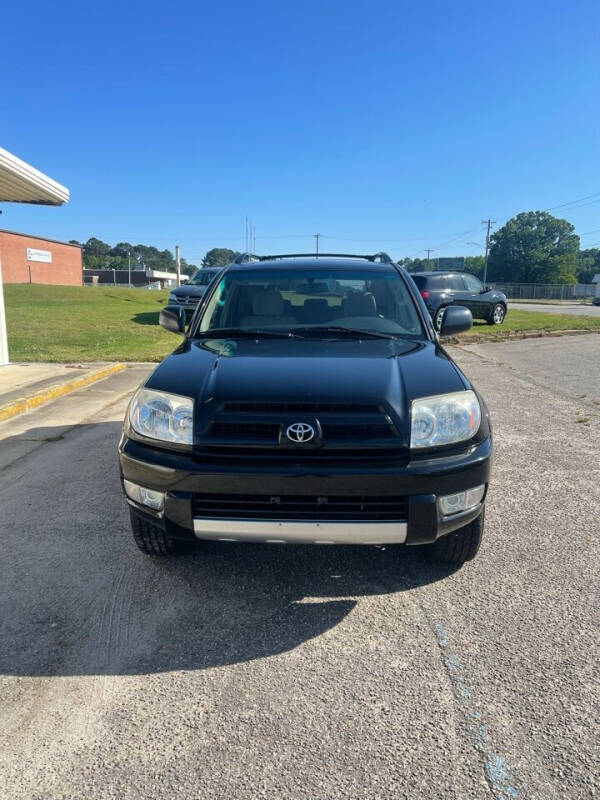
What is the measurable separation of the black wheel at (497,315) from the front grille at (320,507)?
16.4m

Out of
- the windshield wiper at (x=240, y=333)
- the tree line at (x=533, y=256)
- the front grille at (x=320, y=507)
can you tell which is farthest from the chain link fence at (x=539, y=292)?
the front grille at (x=320, y=507)

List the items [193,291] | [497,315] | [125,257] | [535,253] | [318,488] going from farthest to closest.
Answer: [125,257]
[535,253]
[497,315]
[193,291]
[318,488]

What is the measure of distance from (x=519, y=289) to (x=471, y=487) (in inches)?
2832

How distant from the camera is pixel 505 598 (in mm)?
2783

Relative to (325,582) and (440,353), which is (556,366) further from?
(325,582)

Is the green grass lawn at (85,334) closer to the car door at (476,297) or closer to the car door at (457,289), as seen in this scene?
the car door at (457,289)

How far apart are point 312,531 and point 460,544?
36.7 inches

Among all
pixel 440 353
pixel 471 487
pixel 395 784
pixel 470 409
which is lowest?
→ pixel 395 784

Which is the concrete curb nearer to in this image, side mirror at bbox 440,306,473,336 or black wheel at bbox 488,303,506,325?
black wheel at bbox 488,303,506,325

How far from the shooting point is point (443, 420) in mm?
2572

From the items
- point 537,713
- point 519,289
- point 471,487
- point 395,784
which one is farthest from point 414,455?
point 519,289

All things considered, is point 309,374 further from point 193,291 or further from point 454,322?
→ point 193,291

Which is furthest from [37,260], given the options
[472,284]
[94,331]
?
[472,284]

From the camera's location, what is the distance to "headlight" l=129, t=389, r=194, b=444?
2.56 metres
